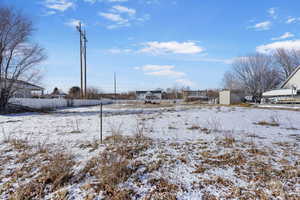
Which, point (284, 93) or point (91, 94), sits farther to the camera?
point (91, 94)

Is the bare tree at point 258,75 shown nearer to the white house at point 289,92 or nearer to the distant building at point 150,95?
the white house at point 289,92

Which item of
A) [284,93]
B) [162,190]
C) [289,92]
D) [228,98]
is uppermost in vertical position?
[289,92]

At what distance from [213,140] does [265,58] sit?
39.9 metres

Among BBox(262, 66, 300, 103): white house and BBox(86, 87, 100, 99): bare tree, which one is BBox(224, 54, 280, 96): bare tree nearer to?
BBox(262, 66, 300, 103): white house

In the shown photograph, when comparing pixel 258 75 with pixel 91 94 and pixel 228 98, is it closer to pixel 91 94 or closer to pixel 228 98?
pixel 228 98

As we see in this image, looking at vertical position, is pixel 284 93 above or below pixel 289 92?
below

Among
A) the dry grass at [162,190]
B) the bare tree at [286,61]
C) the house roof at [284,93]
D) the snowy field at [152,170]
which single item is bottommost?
the dry grass at [162,190]

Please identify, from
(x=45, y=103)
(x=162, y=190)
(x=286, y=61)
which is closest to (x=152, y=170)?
(x=162, y=190)

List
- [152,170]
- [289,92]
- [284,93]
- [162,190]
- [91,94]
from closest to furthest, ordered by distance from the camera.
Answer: [162,190] → [152,170] → [289,92] → [284,93] → [91,94]

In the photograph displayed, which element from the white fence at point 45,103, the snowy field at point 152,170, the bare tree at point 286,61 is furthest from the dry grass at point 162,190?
the bare tree at point 286,61

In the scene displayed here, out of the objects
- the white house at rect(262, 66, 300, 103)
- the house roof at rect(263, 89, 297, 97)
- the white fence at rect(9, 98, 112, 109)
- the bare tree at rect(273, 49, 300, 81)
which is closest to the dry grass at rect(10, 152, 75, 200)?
the white fence at rect(9, 98, 112, 109)

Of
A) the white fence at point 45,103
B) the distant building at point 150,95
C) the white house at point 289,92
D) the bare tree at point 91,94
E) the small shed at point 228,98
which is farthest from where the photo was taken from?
the distant building at point 150,95

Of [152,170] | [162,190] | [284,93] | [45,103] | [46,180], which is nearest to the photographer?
[162,190]

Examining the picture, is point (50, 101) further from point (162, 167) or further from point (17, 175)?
point (162, 167)
